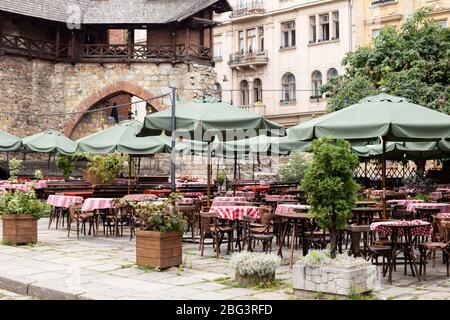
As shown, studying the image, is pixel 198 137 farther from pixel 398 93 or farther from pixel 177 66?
pixel 177 66

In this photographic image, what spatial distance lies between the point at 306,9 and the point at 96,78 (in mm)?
15654

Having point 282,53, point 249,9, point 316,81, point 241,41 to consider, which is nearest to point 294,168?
point 316,81

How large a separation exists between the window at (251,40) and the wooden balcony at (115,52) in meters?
11.2

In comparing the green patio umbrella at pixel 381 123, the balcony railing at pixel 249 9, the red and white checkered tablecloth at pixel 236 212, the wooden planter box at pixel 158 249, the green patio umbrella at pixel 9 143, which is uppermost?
the balcony railing at pixel 249 9

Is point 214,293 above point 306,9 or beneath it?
beneath

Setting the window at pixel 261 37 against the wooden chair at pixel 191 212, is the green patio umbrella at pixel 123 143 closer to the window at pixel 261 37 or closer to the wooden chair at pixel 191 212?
the wooden chair at pixel 191 212

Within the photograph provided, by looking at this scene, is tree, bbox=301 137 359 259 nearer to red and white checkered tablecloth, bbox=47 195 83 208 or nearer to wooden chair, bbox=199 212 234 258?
wooden chair, bbox=199 212 234 258

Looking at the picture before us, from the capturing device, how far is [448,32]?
77.7 ft

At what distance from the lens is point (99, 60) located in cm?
3123

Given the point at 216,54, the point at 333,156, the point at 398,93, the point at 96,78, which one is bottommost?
the point at 333,156

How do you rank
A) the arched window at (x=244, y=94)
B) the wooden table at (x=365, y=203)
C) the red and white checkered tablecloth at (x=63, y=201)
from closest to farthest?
the wooden table at (x=365, y=203) → the red and white checkered tablecloth at (x=63, y=201) → the arched window at (x=244, y=94)

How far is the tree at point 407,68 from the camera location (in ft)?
72.2

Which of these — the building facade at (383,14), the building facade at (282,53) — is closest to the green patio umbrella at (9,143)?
the building facade at (282,53)
